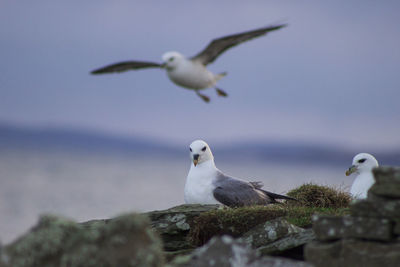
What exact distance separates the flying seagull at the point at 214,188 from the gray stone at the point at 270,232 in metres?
2.16

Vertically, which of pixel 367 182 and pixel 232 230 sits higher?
pixel 367 182

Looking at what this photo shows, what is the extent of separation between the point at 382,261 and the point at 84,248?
10.3 feet

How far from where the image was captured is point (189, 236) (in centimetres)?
1009

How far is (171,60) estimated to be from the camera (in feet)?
28.7

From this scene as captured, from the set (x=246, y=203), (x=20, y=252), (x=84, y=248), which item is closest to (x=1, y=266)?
(x=20, y=252)

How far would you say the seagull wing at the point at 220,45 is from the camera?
887 cm

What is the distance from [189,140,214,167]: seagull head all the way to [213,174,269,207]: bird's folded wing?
2.80ft

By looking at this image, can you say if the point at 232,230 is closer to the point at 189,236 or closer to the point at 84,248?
the point at 189,236

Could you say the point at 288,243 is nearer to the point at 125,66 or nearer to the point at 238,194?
the point at 238,194

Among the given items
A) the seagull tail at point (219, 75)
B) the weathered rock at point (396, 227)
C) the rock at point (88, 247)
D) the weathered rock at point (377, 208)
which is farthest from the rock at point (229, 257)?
the seagull tail at point (219, 75)

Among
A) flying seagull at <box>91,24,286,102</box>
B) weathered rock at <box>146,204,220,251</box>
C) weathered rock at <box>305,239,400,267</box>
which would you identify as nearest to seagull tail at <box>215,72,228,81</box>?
flying seagull at <box>91,24,286,102</box>

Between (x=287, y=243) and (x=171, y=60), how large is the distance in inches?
124

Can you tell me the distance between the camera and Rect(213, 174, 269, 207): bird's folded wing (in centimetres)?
1155

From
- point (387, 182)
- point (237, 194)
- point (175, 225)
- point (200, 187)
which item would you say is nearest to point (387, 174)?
point (387, 182)
